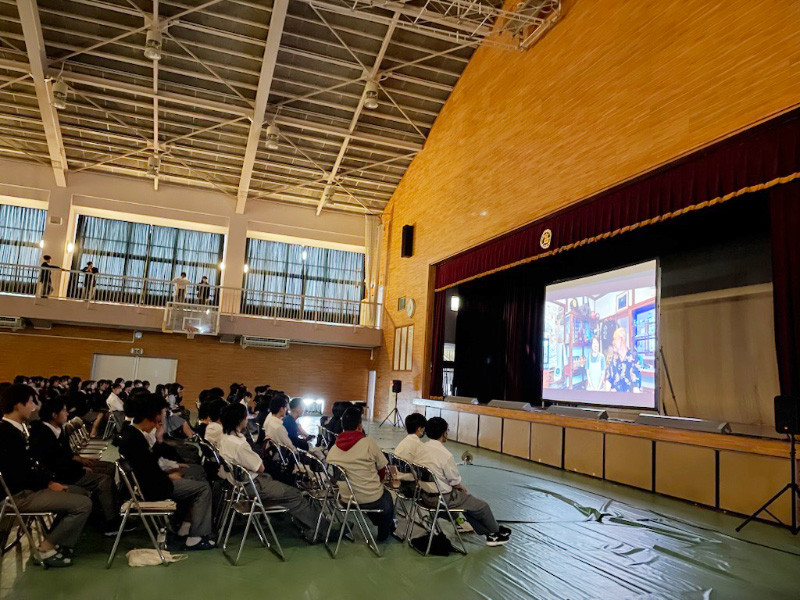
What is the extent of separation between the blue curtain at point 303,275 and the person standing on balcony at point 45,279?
5.48 m

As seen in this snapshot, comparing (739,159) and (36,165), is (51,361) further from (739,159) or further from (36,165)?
(739,159)

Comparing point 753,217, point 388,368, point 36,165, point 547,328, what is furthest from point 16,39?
point 753,217

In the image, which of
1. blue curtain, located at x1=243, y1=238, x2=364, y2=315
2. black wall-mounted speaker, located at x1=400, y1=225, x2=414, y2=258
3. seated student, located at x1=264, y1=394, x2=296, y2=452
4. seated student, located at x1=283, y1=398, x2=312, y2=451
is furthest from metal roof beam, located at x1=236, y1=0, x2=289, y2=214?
seated student, located at x1=264, y1=394, x2=296, y2=452

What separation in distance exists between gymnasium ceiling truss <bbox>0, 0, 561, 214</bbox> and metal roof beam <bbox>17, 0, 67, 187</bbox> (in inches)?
1.4

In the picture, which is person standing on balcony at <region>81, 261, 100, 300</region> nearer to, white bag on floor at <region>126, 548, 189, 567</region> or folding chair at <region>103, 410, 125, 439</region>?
folding chair at <region>103, 410, 125, 439</region>

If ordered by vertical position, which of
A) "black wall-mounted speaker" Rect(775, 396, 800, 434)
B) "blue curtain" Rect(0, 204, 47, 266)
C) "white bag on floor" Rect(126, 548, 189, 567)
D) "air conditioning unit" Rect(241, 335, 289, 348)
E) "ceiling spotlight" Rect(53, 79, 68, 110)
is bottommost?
"white bag on floor" Rect(126, 548, 189, 567)

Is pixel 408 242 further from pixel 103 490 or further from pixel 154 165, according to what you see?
pixel 103 490

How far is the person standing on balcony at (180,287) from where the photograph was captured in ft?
50.7

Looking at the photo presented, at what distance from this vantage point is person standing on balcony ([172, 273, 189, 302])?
50.7 ft

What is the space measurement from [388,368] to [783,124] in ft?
40.2

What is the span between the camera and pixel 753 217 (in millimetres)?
8180

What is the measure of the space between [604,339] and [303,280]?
11843 millimetres

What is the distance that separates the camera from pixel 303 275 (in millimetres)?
19453

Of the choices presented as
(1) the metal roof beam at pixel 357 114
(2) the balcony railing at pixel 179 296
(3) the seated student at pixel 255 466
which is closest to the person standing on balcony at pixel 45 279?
(2) the balcony railing at pixel 179 296
